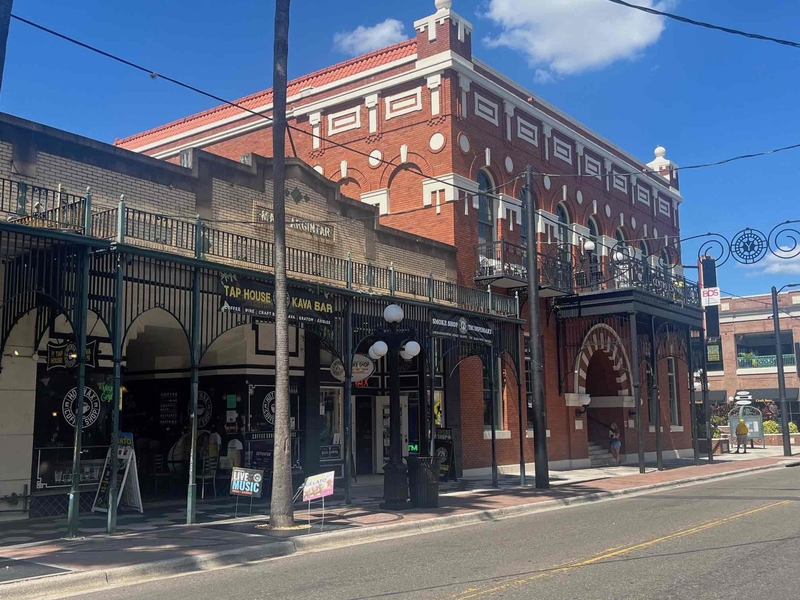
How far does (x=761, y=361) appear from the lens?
5447 cm

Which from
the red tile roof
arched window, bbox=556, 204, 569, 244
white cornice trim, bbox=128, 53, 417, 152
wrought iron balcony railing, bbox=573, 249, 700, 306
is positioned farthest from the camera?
arched window, bbox=556, 204, 569, 244

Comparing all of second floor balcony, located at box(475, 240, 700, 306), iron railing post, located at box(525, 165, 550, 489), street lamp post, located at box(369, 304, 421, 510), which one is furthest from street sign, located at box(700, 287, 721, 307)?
street lamp post, located at box(369, 304, 421, 510)

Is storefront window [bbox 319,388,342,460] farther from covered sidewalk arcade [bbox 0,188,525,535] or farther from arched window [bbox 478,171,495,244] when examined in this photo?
arched window [bbox 478,171,495,244]

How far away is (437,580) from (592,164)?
82.8ft

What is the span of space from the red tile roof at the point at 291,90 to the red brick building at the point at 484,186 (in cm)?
6

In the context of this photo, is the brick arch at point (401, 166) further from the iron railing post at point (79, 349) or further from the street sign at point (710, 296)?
the iron railing post at point (79, 349)

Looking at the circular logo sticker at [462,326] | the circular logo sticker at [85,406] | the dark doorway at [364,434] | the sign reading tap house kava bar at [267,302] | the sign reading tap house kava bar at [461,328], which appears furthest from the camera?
the dark doorway at [364,434]

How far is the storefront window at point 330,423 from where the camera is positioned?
19.5 metres

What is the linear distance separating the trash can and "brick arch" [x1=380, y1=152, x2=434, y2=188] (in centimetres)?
1083

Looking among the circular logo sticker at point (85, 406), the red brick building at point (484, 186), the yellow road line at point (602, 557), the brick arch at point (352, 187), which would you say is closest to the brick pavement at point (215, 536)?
the circular logo sticker at point (85, 406)

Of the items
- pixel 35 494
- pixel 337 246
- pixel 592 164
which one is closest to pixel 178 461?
pixel 35 494

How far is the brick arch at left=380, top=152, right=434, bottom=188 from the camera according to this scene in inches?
936

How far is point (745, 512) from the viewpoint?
1398 cm

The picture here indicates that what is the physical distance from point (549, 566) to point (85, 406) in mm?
9294
